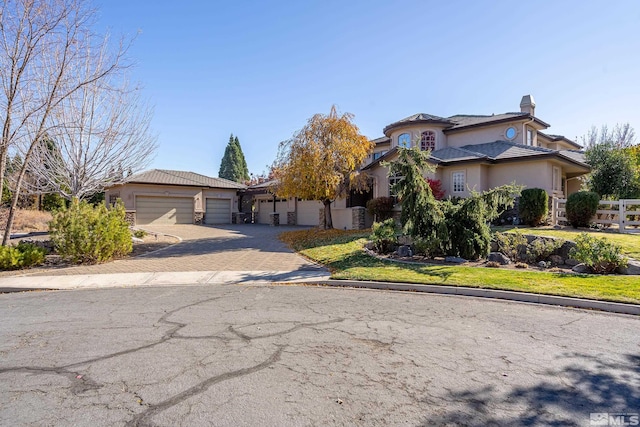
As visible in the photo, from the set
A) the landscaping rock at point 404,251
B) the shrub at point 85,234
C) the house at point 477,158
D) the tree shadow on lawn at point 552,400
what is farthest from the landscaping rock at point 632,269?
the shrub at point 85,234

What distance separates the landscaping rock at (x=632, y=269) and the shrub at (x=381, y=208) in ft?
39.6

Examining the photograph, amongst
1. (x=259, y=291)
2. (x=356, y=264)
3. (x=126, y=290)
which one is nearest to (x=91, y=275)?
(x=126, y=290)

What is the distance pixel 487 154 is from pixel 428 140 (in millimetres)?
4651

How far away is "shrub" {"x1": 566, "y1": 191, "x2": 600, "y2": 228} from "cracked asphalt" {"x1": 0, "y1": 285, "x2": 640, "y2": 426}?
10.9 metres

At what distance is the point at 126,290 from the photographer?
8391 mm

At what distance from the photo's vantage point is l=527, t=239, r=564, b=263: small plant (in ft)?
34.6

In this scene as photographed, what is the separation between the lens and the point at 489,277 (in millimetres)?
8414

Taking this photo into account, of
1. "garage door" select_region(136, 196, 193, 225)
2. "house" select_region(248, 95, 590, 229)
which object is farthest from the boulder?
"garage door" select_region(136, 196, 193, 225)

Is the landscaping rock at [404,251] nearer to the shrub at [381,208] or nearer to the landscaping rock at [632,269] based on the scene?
the landscaping rock at [632,269]

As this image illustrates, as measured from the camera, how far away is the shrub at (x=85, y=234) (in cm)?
1134

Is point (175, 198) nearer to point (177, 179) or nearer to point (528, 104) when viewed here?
point (177, 179)

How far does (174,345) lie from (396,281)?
5.52 meters

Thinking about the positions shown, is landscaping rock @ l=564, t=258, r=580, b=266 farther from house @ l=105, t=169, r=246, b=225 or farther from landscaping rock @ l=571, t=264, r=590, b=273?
house @ l=105, t=169, r=246, b=225

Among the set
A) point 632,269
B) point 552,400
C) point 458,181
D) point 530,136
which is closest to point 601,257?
point 632,269
